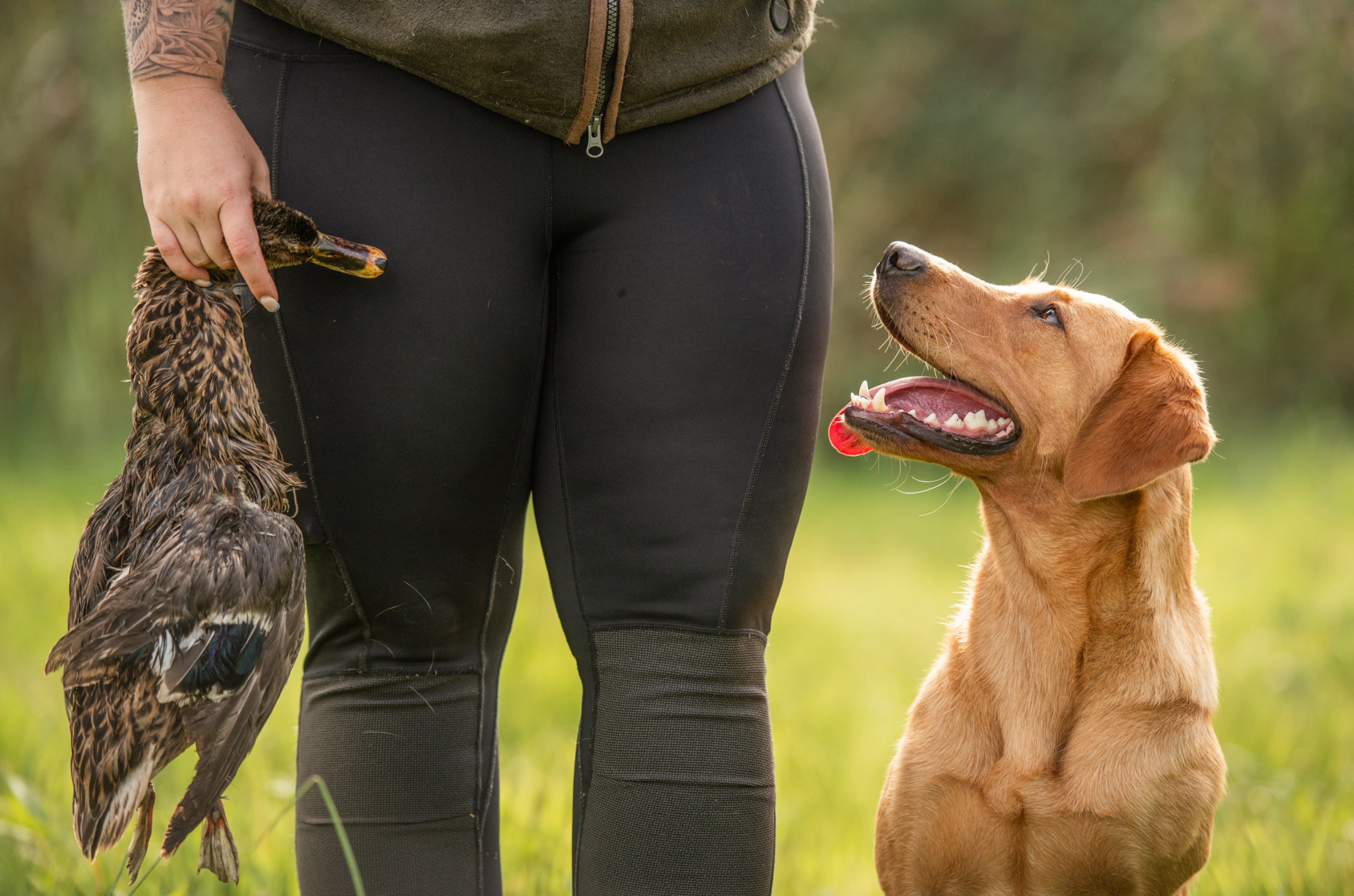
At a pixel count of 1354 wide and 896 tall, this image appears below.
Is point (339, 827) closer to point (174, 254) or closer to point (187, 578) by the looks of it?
point (187, 578)

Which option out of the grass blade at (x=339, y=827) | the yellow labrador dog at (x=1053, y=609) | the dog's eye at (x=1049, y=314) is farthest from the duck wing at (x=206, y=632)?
the dog's eye at (x=1049, y=314)

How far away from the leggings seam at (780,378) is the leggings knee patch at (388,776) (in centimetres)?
47

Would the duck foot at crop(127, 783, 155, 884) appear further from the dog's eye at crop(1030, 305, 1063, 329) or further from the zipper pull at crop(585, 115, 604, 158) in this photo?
the dog's eye at crop(1030, 305, 1063, 329)

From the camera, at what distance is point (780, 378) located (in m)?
1.88

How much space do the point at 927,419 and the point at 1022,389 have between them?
0.22 metres

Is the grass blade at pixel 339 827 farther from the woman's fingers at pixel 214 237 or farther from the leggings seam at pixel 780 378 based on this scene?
the woman's fingers at pixel 214 237

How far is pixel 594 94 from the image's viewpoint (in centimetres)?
174

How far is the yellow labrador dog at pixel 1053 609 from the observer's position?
228 cm

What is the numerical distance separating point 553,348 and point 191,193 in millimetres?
553

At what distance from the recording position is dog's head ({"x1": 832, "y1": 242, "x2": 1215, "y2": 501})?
2.44 m

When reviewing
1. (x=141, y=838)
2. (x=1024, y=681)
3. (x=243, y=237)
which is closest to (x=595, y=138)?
(x=243, y=237)

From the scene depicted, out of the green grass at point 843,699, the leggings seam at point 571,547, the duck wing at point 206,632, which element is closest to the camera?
the duck wing at point 206,632

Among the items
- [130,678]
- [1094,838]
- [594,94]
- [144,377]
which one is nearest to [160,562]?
[130,678]

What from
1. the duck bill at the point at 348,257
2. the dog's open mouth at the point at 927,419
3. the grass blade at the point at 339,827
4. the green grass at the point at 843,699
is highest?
the duck bill at the point at 348,257
